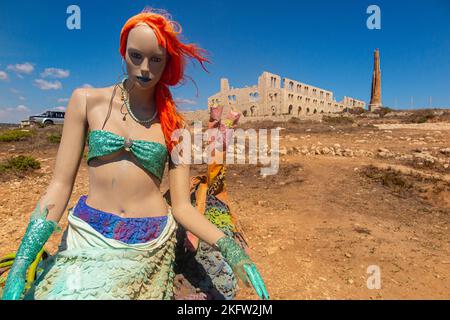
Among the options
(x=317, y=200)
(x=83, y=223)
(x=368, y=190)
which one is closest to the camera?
(x=83, y=223)

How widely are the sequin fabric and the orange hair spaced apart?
0.53 metres

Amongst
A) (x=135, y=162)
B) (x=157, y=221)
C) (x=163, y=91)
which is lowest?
(x=157, y=221)

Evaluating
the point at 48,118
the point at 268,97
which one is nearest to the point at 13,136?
the point at 48,118

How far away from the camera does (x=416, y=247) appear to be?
13.5 ft

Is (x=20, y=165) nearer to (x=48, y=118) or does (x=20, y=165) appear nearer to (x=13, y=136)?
(x=13, y=136)

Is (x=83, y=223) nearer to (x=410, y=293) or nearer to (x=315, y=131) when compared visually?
(x=410, y=293)

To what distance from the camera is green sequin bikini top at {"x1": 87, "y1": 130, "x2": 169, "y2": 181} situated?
1.86 m

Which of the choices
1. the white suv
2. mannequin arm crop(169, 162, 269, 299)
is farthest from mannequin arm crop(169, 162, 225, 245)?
the white suv

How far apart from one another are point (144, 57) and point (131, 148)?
0.57m

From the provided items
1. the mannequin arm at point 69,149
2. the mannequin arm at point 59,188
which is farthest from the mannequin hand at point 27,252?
the mannequin arm at point 69,149

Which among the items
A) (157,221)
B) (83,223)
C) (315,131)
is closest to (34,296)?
(83,223)

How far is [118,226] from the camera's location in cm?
182

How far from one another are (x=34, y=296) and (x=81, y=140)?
2.95 feet

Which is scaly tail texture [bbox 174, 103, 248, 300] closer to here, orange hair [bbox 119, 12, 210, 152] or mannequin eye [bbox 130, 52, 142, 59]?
orange hair [bbox 119, 12, 210, 152]
